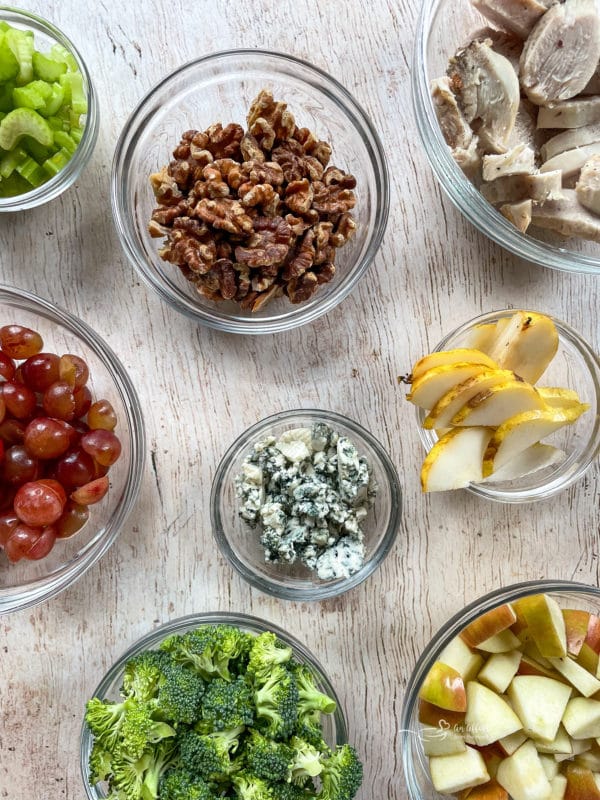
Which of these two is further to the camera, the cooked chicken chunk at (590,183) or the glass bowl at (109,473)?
the glass bowl at (109,473)

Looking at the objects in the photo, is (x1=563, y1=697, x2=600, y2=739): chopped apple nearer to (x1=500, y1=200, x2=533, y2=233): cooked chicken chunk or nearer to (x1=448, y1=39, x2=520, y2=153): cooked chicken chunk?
(x1=500, y1=200, x2=533, y2=233): cooked chicken chunk

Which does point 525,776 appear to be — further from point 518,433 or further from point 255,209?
point 255,209

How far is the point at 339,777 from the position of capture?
1.43m

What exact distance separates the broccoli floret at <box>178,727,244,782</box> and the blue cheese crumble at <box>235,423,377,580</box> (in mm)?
374

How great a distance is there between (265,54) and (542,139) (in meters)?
0.66

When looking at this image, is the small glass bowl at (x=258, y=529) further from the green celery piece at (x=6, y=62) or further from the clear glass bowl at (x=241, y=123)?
the green celery piece at (x=6, y=62)

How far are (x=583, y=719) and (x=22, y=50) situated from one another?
178 centimetres

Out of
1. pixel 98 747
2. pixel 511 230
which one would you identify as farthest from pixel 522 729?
pixel 511 230

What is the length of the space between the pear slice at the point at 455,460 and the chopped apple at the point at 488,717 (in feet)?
1.43

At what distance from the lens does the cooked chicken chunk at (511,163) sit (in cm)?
140

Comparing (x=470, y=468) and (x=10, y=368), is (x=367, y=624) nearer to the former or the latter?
(x=470, y=468)

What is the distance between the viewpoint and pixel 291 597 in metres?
1.58

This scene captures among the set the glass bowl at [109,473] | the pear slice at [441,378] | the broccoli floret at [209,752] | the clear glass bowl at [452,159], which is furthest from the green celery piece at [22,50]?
the broccoli floret at [209,752]

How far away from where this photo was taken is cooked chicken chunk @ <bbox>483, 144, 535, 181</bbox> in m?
1.40
